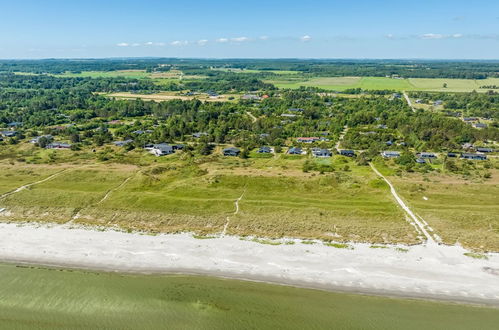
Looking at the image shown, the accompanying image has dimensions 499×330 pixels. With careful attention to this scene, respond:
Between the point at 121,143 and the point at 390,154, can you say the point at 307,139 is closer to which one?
the point at 390,154

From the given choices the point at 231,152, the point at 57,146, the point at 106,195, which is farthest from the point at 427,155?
the point at 57,146

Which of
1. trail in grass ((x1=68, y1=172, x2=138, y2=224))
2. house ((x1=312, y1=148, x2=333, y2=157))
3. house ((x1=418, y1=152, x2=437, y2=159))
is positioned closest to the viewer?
trail in grass ((x1=68, y1=172, x2=138, y2=224))

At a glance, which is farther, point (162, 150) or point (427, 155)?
point (162, 150)

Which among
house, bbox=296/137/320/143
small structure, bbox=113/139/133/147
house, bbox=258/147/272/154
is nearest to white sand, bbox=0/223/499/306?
house, bbox=258/147/272/154

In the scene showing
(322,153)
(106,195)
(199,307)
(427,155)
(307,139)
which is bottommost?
(199,307)

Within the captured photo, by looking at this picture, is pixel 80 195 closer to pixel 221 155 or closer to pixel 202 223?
pixel 202 223

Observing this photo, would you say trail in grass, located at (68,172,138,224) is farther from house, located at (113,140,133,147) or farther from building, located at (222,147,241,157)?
house, located at (113,140,133,147)
